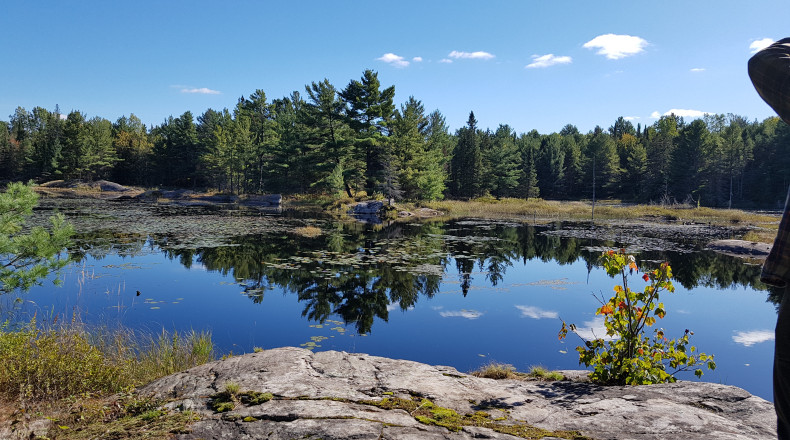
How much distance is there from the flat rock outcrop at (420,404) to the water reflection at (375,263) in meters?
4.88

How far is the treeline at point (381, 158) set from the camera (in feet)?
160

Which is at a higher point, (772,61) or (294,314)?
(772,61)

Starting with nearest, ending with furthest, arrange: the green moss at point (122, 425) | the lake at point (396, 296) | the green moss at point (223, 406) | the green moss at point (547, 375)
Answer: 1. the green moss at point (122, 425)
2. the green moss at point (223, 406)
3. the green moss at point (547, 375)
4. the lake at point (396, 296)

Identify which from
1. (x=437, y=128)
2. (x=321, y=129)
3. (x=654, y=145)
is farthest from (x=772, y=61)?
(x=654, y=145)

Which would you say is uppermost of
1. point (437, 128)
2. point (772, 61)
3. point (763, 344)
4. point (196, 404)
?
point (437, 128)

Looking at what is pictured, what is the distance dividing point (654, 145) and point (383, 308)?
76.7m

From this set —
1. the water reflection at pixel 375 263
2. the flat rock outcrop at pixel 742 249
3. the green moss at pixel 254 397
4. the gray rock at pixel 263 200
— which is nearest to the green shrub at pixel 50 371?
the green moss at pixel 254 397

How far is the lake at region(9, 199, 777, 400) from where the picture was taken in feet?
30.5

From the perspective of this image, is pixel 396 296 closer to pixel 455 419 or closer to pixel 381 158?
pixel 455 419

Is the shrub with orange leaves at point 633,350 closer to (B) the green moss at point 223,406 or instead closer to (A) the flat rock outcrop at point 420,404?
(A) the flat rock outcrop at point 420,404

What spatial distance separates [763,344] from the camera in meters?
10.1

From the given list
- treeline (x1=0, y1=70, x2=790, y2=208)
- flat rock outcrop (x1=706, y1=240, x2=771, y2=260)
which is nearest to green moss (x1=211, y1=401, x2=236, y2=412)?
flat rock outcrop (x1=706, y1=240, x2=771, y2=260)

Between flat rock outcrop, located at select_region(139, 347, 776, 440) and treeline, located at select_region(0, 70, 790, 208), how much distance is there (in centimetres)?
4157

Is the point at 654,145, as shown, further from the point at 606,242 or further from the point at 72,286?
the point at 72,286
